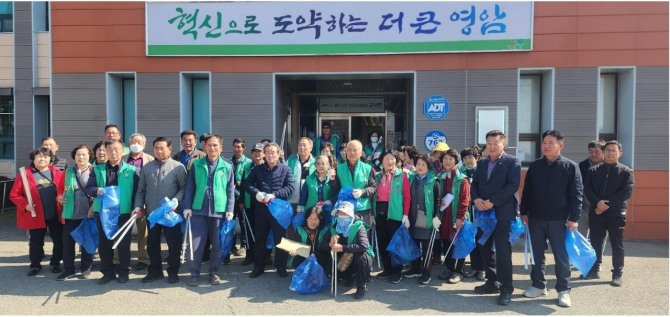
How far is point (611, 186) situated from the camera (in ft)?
16.8

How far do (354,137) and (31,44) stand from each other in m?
8.00

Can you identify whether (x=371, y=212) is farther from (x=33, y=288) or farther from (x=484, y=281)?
(x=33, y=288)

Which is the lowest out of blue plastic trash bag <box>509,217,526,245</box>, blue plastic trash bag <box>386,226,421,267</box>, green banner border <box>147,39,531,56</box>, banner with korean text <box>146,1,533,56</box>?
blue plastic trash bag <box>386,226,421,267</box>

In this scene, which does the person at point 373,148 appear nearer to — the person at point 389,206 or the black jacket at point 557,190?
the person at point 389,206

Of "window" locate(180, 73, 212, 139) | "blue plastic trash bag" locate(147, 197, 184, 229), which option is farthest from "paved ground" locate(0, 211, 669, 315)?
"window" locate(180, 73, 212, 139)

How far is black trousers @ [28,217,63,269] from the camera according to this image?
546cm

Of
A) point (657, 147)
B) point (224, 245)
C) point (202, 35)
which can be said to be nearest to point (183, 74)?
point (202, 35)

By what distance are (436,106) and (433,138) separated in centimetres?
57

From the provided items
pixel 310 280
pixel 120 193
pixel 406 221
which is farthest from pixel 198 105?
pixel 406 221

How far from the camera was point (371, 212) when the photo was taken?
210 inches

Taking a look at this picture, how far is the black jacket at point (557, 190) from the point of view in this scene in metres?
4.40

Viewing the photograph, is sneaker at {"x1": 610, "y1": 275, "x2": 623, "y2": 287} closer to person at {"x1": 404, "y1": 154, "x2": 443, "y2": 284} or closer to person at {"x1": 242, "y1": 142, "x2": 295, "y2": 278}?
person at {"x1": 404, "y1": 154, "x2": 443, "y2": 284}

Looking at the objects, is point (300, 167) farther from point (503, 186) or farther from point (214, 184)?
point (503, 186)

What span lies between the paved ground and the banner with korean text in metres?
4.06
